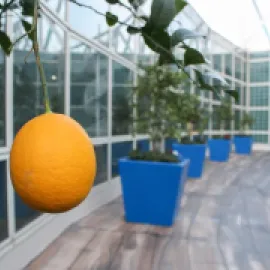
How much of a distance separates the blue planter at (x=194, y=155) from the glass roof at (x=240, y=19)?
178 cm

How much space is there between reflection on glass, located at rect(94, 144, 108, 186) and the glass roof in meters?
2.37

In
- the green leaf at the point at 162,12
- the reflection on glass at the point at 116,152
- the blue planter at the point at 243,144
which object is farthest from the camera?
the blue planter at the point at 243,144

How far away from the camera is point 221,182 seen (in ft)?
12.0

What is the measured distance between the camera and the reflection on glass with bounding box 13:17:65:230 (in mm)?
1449

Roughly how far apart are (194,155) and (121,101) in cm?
153

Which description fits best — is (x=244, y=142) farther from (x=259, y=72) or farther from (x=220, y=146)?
(x=259, y=72)

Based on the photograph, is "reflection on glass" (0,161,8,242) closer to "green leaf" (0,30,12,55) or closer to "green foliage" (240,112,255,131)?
"green leaf" (0,30,12,55)

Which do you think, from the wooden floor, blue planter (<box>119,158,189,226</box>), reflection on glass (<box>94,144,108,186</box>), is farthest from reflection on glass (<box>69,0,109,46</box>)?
Result: the wooden floor

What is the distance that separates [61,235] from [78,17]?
1495 mm

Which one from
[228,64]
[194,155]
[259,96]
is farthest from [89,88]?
[259,96]

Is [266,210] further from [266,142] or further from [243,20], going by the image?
[266,142]

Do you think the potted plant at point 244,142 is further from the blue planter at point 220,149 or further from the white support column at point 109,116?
the white support column at point 109,116

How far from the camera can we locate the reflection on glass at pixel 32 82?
4.75ft

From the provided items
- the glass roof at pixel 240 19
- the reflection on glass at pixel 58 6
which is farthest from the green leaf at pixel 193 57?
the glass roof at pixel 240 19
